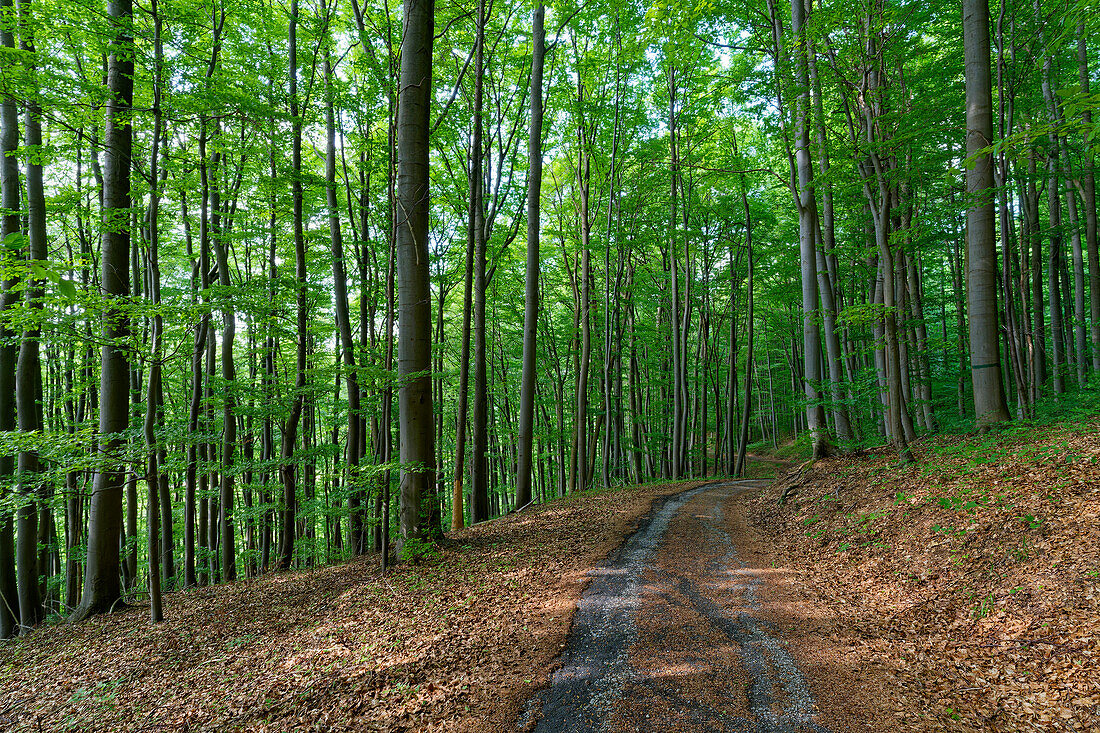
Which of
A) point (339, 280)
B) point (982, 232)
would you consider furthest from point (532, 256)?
point (982, 232)

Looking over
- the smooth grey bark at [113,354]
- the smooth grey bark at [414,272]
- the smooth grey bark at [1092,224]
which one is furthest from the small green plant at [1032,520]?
the smooth grey bark at [113,354]

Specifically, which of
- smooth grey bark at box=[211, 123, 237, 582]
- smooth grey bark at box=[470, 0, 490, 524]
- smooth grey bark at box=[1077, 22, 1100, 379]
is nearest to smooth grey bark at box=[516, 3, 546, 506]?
smooth grey bark at box=[470, 0, 490, 524]

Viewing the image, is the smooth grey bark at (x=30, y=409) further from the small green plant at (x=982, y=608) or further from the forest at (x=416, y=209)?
the small green plant at (x=982, y=608)

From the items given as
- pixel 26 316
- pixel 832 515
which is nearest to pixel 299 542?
pixel 26 316

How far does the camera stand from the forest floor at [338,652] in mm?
3574

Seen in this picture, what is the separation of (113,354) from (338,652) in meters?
6.34

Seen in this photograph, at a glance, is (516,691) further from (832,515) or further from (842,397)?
(842,397)

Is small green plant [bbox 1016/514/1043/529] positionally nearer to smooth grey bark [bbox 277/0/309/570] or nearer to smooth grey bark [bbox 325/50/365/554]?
smooth grey bark [bbox 325/50/365/554]

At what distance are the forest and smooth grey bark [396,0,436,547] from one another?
4 centimetres

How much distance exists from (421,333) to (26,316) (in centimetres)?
414

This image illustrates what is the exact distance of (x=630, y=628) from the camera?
4.31 m

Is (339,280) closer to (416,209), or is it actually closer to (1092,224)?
(416,209)

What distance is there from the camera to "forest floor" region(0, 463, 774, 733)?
3574mm

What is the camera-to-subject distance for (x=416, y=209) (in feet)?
22.2
